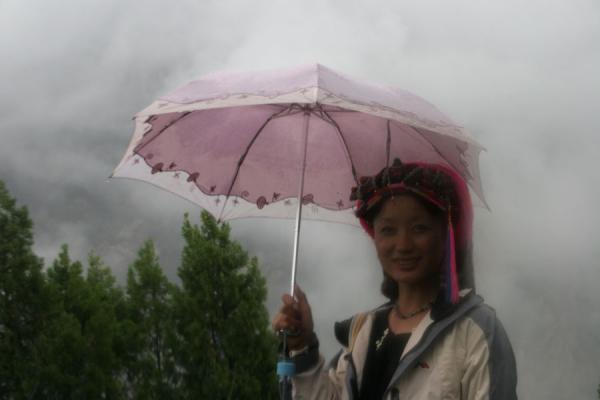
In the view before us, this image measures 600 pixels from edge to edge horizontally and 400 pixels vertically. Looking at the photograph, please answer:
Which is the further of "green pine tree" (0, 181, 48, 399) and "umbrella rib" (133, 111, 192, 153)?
"green pine tree" (0, 181, 48, 399)

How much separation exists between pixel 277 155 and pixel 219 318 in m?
20.7

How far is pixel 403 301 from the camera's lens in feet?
8.66

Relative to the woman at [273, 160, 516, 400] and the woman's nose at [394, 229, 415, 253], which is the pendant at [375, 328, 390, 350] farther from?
the woman's nose at [394, 229, 415, 253]

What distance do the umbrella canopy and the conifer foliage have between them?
18.9 metres

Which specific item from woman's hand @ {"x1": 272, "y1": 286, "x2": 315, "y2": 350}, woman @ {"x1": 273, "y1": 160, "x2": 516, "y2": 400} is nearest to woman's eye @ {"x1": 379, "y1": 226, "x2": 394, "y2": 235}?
woman @ {"x1": 273, "y1": 160, "x2": 516, "y2": 400}

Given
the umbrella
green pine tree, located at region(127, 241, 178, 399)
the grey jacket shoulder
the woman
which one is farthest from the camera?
green pine tree, located at region(127, 241, 178, 399)

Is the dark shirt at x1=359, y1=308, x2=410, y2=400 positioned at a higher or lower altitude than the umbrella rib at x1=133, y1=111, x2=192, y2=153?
lower

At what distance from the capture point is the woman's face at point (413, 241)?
2.55 meters

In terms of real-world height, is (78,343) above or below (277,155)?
below

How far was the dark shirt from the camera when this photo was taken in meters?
2.45

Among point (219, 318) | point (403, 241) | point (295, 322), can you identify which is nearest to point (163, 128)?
point (295, 322)

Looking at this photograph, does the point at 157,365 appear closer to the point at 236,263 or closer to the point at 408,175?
the point at 236,263

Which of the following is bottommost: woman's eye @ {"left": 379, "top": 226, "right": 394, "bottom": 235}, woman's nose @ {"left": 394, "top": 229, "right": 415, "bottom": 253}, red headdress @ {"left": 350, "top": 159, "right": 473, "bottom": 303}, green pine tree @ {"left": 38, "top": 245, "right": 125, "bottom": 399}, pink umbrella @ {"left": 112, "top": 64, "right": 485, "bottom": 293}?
green pine tree @ {"left": 38, "top": 245, "right": 125, "bottom": 399}

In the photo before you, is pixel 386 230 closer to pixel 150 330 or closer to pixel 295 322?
pixel 295 322
